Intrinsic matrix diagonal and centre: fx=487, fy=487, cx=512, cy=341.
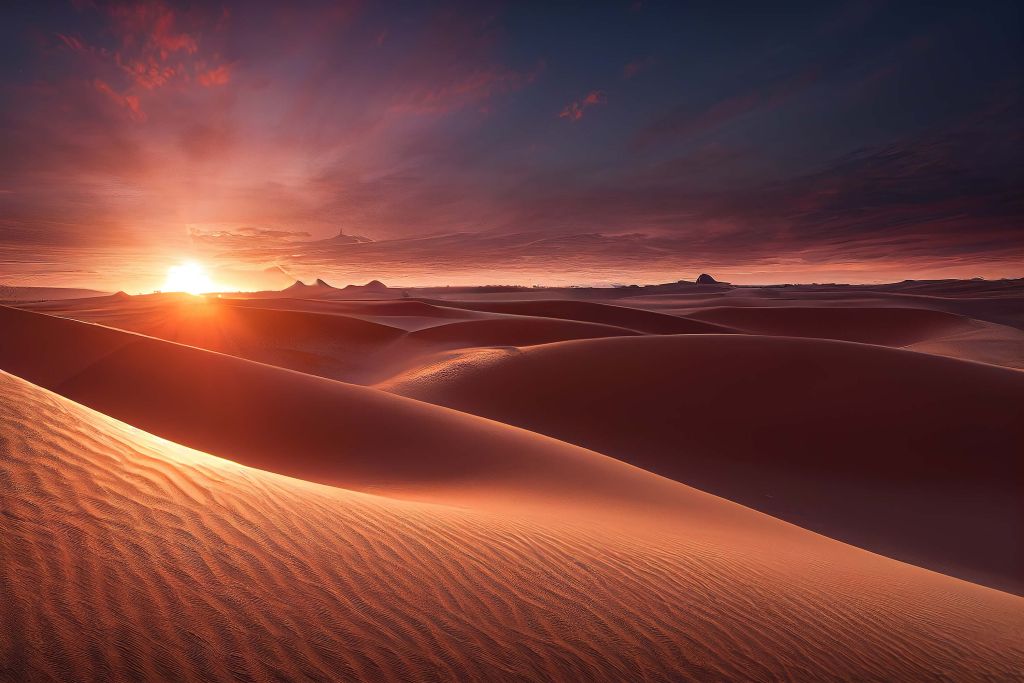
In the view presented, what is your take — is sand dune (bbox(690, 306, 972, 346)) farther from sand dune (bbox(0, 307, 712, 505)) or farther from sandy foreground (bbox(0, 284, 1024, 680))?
sand dune (bbox(0, 307, 712, 505))

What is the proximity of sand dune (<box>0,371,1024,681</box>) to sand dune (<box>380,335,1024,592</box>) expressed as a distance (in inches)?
154

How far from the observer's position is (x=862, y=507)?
752 centimetres

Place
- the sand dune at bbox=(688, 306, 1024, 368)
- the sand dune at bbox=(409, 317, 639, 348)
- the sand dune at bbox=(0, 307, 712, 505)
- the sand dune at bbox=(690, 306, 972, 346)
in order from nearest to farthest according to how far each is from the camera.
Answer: the sand dune at bbox=(0, 307, 712, 505) → the sand dune at bbox=(409, 317, 639, 348) → the sand dune at bbox=(688, 306, 1024, 368) → the sand dune at bbox=(690, 306, 972, 346)

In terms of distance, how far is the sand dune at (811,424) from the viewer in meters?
7.09

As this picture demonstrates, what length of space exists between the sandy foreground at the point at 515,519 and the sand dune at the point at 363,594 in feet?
0.04

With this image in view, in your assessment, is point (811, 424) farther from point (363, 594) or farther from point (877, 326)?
point (877, 326)

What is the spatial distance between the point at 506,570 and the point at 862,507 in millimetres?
7459

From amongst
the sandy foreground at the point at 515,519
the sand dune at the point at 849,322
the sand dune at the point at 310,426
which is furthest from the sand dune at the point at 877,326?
the sand dune at the point at 310,426

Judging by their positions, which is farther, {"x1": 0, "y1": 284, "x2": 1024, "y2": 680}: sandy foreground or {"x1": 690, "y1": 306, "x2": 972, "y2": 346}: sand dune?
{"x1": 690, "y1": 306, "x2": 972, "y2": 346}: sand dune

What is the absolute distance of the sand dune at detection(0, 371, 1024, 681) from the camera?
166cm

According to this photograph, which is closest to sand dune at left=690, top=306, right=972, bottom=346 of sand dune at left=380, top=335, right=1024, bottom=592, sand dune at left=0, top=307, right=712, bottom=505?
sand dune at left=380, top=335, right=1024, bottom=592

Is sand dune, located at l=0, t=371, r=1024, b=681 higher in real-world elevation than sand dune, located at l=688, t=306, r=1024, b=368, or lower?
higher

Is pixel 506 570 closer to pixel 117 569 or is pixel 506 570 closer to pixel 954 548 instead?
pixel 117 569

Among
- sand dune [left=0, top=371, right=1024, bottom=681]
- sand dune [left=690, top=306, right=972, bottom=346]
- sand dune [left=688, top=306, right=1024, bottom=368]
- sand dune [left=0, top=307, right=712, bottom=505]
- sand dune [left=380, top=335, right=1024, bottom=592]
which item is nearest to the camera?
sand dune [left=0, top=371, right=1024, bottom=681]
